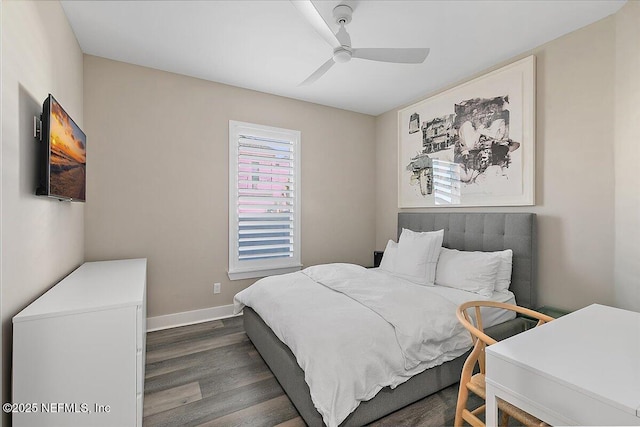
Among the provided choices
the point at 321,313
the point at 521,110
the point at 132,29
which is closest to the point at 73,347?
the point at 321,313

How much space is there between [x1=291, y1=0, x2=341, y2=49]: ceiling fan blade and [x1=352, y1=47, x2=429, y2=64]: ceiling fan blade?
0.89 ft

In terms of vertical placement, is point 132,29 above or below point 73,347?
above

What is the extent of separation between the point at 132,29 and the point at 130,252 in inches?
80.4

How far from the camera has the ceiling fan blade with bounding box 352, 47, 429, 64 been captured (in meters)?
2.08

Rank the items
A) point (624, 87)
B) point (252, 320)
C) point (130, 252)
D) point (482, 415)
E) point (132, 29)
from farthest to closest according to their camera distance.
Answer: point (130, 252), point (252, 320), point (132, 29), point (624, 87), point (482, 415)

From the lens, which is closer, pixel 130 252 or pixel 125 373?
pixel 125 373

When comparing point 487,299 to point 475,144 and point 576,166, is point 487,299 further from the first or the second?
point 475,144

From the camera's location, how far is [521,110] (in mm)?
2672

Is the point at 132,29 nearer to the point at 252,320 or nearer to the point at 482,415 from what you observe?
→ the point at 252,320

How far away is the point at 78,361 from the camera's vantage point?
1.34 metres

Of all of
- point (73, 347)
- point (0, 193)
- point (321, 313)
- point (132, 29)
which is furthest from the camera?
point (132, 29)

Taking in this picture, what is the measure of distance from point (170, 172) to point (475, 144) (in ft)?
10.9

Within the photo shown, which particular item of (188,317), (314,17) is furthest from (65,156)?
(188,317)

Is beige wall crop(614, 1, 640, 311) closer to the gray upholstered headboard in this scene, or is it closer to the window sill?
the gray upholstered headboard
